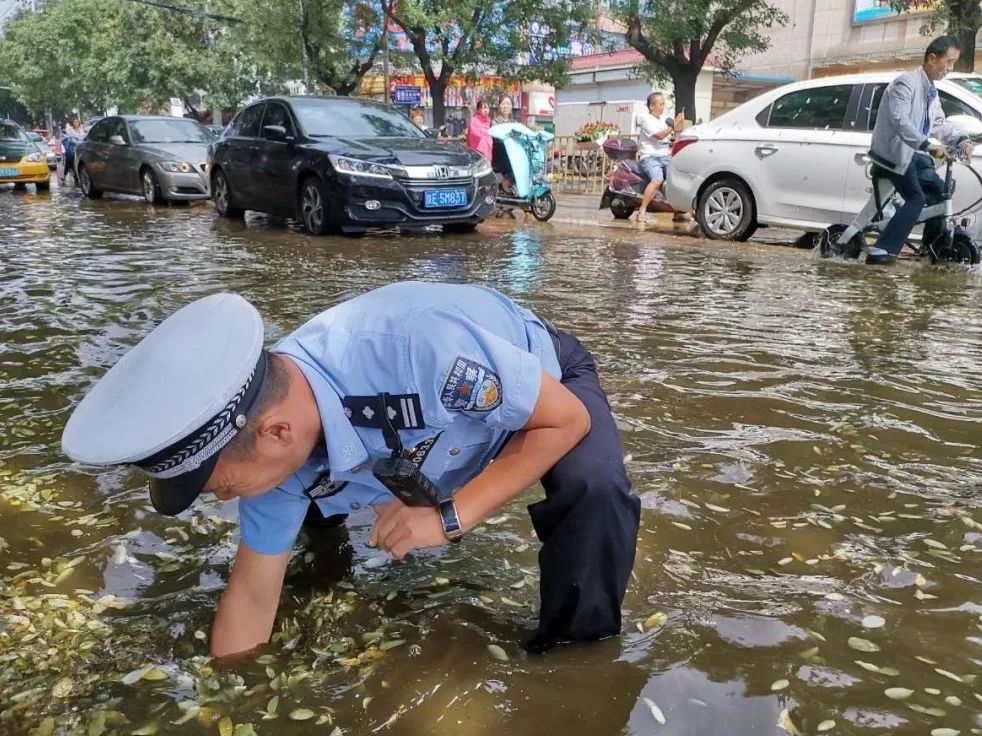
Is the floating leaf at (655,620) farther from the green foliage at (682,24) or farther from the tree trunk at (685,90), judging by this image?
the tree trunk at (685,90)

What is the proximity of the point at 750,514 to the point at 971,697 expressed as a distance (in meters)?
1.01

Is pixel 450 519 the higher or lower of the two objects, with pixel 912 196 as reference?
lower

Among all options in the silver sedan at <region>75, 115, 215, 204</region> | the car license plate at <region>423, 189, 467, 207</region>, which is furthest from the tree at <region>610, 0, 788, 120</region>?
the car license plate at <region>423, 189, 467, 207</region>

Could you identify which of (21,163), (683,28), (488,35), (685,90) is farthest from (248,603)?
(488,35)

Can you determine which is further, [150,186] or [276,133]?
[150,186]

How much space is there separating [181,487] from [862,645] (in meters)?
1.68

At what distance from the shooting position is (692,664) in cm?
217

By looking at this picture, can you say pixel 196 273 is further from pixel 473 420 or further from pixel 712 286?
pixel 473 420

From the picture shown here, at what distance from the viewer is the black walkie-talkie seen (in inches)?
73.2

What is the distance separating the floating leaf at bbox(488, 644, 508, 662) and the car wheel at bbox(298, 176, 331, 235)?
8415 millimetres

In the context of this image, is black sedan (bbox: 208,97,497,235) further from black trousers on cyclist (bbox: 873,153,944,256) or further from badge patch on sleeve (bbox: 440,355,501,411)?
badge patch on sleeve (bbox: 440,355,501,411)

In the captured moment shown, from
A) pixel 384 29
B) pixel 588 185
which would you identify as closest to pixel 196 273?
pixel 588 185

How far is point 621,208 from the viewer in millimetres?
12984

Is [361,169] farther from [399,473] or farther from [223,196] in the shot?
[399,473]
